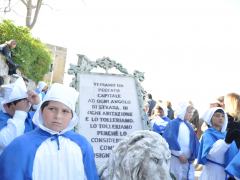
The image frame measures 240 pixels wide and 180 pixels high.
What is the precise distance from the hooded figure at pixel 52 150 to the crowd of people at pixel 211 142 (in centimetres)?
236

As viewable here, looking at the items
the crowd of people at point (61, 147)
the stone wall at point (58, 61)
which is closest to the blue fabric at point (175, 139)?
the crowd of people at point (61, 147)

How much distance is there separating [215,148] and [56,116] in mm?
3324

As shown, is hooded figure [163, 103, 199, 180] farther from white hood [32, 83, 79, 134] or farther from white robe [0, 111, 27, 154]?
white hood [32, 83, 79, 134]

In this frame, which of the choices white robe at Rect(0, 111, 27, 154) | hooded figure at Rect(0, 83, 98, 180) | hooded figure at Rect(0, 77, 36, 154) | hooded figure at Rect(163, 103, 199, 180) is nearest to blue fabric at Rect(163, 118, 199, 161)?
hooded figure at Rect(163, 103, 199, 180)

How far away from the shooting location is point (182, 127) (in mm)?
6996

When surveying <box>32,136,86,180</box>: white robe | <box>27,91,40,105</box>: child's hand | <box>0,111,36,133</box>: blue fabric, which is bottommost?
<box>32,136,86,180</box>: white robe

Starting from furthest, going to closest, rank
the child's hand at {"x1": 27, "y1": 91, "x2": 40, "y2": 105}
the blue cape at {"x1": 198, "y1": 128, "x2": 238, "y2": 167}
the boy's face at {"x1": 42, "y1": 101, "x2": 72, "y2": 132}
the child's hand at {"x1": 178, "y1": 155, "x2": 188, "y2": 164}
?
1. the child's hand at {"x1": 178, "y1": 155, "x2": 188, "y2": 164}
2. the blue cape at {"x1": 198, "y1": 128, "x2": 238, "y2": 167}
3. the child's hand at {"x1": 27, "y1": 91, "x2": 40, "y2": 105}
4. the boy's face at {"x1": 42, "y1": 101, "x2": 72, "y2": 132}

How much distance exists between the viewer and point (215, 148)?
5699 mm

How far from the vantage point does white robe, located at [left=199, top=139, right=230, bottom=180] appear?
5621 mm

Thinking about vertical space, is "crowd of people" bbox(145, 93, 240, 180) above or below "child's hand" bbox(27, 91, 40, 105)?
below

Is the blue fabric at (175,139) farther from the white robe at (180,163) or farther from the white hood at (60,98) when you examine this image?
the white hood at (60,98)

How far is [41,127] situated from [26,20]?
20520 millimetres

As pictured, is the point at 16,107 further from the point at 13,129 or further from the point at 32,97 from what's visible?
the point at 13,129

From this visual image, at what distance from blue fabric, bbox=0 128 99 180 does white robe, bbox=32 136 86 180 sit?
0.04 metres
